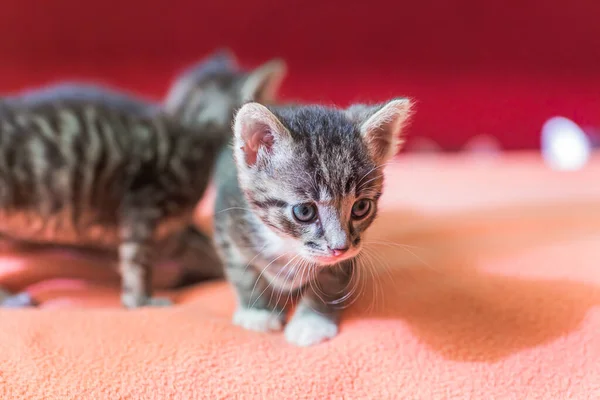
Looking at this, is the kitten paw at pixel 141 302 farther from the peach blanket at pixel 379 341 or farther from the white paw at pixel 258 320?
the white paw at pixel 258 320

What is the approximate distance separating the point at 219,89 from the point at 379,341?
980mm

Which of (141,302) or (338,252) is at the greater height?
(338,252)

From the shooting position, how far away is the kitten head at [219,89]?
5.47 ft

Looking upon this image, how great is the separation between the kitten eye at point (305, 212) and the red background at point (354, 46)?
4.59 feet

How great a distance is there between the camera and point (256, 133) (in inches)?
42.1

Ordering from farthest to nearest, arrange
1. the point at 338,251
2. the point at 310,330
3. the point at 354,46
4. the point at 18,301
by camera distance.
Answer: the point at 354,46 → the point at 18,301 → the point at 310,330 → the point at 338,251

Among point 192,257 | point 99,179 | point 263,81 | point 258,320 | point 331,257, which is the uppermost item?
point 263,81

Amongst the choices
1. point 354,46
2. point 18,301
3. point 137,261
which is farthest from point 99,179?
point 354,46

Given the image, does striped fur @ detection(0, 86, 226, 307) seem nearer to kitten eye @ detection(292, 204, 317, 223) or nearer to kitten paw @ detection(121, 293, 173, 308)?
kitten paw @ detection(121, 293, 173, 308)

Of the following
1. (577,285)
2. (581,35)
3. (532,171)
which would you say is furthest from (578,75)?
(577,285)

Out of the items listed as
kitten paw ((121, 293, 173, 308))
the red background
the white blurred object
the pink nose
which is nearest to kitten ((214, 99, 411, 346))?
the pink nose

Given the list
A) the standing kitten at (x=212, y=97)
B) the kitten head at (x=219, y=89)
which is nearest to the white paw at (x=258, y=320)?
the standing kitten at (x=212, y=97)

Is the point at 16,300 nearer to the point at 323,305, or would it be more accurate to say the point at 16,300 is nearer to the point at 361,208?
A: the point at 323,305

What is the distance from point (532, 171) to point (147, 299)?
1616mm
